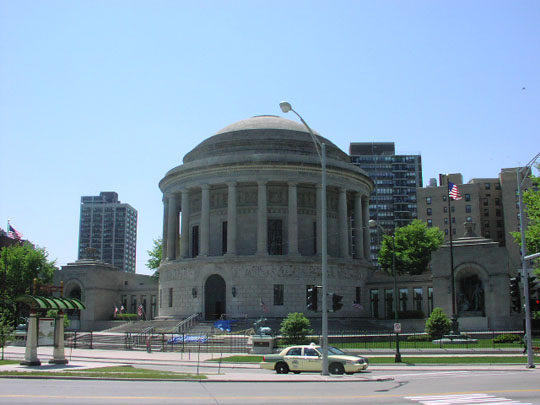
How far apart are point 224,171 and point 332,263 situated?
14.1 m

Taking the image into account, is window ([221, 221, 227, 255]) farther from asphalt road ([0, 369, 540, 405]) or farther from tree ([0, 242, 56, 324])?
asphalt road ([0, 369, 540, 405])

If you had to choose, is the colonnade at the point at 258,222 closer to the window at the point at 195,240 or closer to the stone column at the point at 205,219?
the stone column at the point at 205,219

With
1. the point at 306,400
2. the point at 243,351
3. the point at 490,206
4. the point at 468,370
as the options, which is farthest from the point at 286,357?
the point at 490,206

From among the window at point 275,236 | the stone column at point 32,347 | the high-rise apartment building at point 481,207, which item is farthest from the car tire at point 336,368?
the high-rise apartment building at point 481,207

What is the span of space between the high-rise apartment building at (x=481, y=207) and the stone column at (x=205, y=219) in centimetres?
6877

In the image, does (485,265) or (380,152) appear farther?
(380,152)

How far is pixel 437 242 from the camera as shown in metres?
79.8

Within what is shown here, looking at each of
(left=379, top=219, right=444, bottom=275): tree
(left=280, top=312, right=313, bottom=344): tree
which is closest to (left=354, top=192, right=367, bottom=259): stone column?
(left=379, top=219, right=444, bottom=275): tree

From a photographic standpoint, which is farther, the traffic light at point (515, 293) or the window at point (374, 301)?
the window at point (374, 301)

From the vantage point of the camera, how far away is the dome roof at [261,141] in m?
62.8

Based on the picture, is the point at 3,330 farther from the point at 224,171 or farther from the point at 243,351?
the point at 224,171

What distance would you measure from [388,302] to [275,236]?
A: 13926mm

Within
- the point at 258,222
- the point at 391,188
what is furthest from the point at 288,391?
the point at 391,188

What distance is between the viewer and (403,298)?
6212cm
